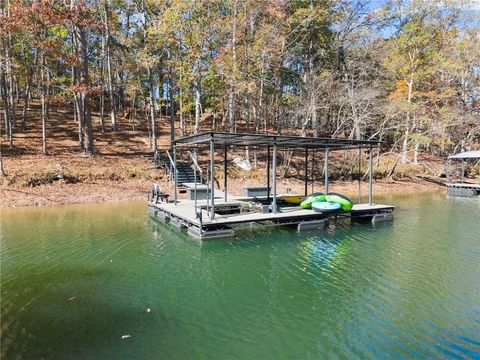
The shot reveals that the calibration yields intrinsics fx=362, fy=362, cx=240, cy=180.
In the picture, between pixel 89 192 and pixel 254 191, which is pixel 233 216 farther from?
pixel 89 192

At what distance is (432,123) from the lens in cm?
2912

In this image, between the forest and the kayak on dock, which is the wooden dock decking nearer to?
the kayak on dock

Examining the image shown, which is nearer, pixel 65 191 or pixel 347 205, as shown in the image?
pixel 347 205

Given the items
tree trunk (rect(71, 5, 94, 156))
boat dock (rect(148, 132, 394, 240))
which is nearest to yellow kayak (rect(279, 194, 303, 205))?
boat dock (rect(148, 132, 394, 240))

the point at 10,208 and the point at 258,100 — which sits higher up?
the point at 258,100

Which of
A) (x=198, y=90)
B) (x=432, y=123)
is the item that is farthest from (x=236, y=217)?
(x=432, y=123)

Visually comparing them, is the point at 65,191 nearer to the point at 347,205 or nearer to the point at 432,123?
the point at 347,205

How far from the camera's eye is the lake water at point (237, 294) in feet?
16.8

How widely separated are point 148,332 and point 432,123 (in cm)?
2988

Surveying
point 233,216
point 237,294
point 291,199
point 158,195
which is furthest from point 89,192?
point 237,294

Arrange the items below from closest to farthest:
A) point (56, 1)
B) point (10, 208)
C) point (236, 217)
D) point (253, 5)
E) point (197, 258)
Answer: point (197, 258) < point (236, 217) < point (10, 208) < point (56, 1) < point (253, 5)

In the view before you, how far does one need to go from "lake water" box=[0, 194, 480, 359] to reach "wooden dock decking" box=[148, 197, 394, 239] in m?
0.52

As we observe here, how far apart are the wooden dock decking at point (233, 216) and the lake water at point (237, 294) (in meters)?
0.52

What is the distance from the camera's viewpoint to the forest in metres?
21.9
